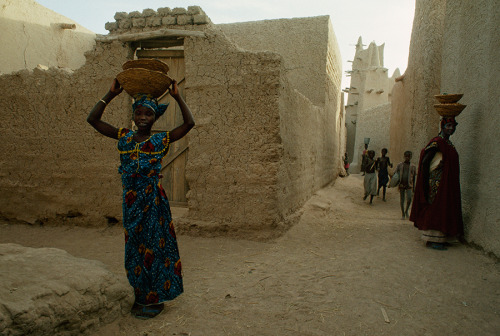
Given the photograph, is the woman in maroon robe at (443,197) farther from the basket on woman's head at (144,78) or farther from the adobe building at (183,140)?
the basket on woman's head at (144,78)

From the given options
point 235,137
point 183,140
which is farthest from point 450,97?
point 183,140

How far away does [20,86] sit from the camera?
17.0ft

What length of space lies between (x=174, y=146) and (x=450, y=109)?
3714 mm

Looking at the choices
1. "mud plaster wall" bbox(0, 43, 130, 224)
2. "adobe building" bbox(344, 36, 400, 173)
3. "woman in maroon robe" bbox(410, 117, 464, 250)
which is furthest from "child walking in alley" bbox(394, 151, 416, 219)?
"adobe building" bbox(344, 36, 400, 173)

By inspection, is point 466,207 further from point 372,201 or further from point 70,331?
point 372,201

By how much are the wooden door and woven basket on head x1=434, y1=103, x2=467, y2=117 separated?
339 centimetres

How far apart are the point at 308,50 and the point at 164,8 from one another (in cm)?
350

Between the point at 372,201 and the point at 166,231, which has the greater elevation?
the point at 166,231

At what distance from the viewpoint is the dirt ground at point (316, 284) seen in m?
2.40

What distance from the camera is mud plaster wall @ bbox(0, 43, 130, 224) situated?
16.2ft

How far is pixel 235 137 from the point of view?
448 cm

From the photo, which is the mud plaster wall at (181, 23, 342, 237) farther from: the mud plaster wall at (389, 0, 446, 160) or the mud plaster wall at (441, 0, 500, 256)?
the mud plaster wall at (389, 0, 446, 160)

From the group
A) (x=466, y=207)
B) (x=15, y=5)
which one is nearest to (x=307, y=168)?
(x=466, y=207)

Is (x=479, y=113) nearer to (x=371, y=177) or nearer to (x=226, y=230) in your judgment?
(x=226, y=230)
